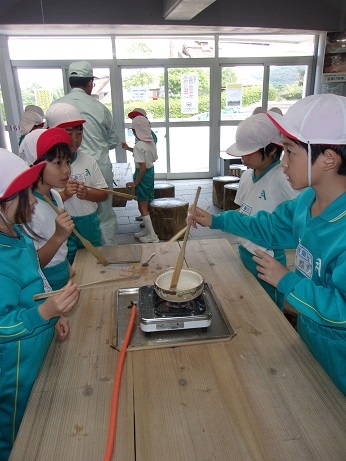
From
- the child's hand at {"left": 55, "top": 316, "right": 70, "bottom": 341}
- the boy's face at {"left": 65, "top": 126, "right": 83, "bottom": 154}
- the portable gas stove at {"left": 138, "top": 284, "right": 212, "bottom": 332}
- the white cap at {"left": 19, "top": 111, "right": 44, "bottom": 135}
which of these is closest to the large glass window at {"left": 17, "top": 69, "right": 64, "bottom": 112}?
the white cap at {"left": 19, "top": 111, "right": 44, "bottom": 135}

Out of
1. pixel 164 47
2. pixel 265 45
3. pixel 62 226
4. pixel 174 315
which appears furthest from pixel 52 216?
pixel 265 45

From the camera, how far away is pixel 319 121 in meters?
1.04

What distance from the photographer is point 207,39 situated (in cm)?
639

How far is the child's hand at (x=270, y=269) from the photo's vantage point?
3.78 ft

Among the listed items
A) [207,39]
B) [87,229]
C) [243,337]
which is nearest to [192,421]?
[243,337]

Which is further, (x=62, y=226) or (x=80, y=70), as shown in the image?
(x=80, y=70)

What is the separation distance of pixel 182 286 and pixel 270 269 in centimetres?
34

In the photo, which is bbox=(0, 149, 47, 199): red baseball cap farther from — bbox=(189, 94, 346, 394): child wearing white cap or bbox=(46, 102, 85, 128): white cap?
bbox=(46, 102, 85, 128): white cap

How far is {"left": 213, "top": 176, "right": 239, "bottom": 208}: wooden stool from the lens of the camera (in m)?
5.08

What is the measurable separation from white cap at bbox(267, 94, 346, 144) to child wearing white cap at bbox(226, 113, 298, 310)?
735mm

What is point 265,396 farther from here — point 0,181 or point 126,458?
point 0,181

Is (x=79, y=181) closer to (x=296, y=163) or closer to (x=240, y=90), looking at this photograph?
(x=296, y=163)

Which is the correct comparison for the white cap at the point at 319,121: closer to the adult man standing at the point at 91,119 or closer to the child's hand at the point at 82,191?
the child's hand at the point at 82,191

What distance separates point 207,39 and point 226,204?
139 inches
